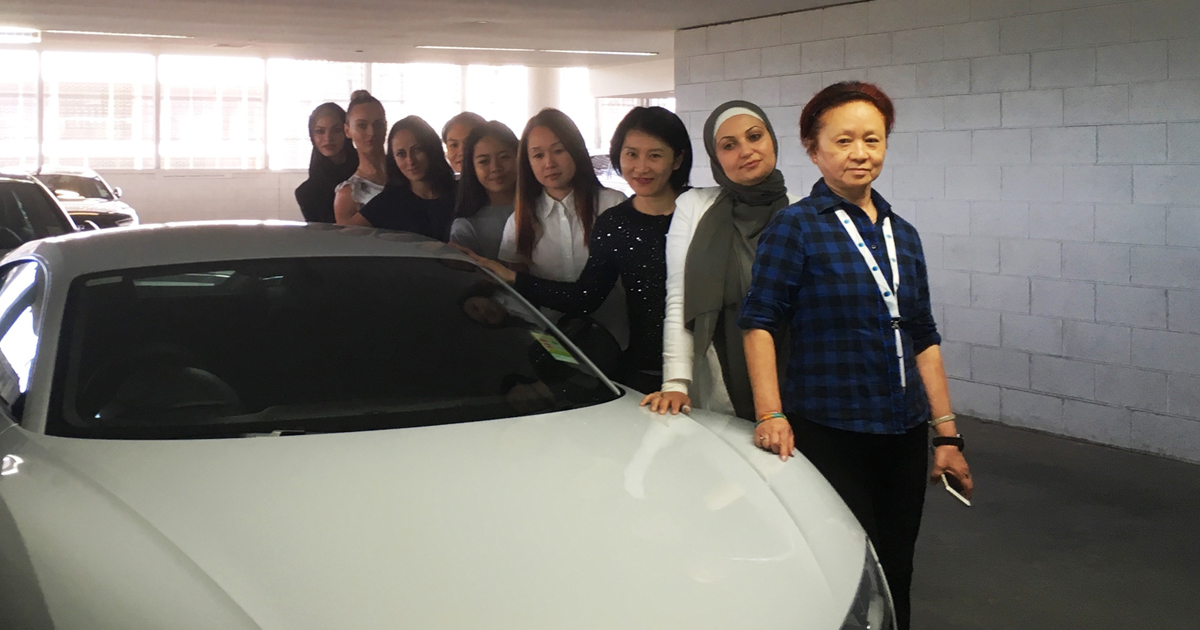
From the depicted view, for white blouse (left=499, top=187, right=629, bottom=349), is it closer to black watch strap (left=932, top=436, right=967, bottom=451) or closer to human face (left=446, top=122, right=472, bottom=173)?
human face (left=446, top=122, right=472, bottom=173)

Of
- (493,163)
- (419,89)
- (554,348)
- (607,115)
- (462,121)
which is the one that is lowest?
(554,348)

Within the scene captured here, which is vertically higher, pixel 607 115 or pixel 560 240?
pixel 607 115

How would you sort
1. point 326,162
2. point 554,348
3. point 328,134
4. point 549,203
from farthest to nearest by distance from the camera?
point 326,162 < point 328,134 < point 549,203 < point 554,348

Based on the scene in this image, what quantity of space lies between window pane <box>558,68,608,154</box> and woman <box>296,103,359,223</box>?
16.5 meters

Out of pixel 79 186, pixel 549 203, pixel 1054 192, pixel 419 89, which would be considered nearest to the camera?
pixel 549 203

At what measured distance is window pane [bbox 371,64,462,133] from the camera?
86.3 ft

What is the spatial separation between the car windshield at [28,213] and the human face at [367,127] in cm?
291

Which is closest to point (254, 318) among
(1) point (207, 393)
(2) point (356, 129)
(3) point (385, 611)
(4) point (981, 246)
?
(1) point (207, 393)

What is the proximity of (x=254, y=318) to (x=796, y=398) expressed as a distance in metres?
1.31

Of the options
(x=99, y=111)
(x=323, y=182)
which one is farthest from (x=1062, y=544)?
(x=99, y=111)

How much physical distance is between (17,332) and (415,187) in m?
2.32

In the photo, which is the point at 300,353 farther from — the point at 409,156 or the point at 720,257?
the point at 409,156

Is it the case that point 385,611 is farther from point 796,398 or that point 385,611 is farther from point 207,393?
point 796,398

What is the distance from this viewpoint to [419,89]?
26.6 metres
